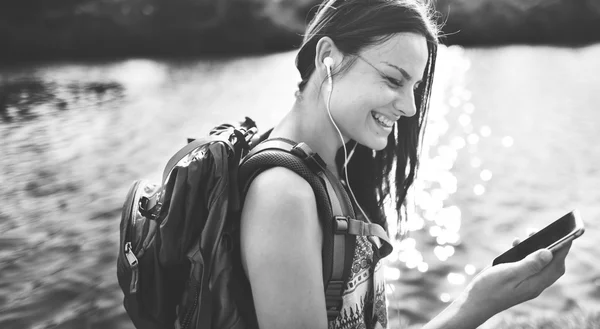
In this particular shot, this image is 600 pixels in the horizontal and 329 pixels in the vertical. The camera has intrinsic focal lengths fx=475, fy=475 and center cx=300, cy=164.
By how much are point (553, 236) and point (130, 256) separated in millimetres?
1653

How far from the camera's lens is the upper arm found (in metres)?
1.44

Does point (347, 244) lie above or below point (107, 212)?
above

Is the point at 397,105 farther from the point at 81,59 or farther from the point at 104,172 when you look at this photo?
the point at 81,59

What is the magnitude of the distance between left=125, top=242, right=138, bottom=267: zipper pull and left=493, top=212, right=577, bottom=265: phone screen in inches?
59.2

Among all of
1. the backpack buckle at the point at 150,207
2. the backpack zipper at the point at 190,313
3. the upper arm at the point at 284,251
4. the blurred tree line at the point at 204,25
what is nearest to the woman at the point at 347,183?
the upper arm at the point at 284,251

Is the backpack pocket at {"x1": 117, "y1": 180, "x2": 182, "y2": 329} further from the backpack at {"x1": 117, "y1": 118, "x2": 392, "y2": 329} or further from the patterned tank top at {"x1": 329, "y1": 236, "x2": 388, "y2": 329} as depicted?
the patterned tank top at {"x1": 329, "y1": 236, "x2": 388, "y2": 329}

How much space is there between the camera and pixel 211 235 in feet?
5.10

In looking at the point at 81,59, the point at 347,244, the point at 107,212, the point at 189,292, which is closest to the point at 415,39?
the point at 347,244

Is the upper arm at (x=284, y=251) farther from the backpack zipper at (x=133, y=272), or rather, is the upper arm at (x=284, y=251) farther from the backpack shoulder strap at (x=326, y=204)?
the backpack zipper at (x=133, y=272)

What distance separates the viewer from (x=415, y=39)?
1750mm

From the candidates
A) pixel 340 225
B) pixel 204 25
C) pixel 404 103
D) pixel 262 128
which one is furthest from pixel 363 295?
pixel 204 25

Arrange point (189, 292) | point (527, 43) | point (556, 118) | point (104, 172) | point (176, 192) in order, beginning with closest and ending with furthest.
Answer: point (176, 192), point (189, 292), point (104, 172), point (556, 118), point (527, 43)

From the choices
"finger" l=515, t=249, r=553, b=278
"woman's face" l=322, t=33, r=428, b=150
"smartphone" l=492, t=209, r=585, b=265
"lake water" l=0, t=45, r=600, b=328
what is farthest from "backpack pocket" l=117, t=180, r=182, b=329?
"smartphone" l=492, t=209, r=585, b=265

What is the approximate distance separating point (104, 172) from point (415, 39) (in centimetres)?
860
